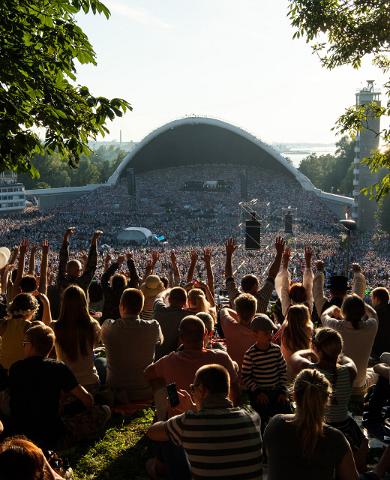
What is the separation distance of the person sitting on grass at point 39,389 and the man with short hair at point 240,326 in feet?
5.13

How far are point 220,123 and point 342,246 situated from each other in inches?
→ 1056

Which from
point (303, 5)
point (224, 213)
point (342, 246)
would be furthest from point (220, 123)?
point (303, 5)

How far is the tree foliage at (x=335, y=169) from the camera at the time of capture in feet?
221

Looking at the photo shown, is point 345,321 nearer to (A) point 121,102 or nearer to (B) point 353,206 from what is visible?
(A) point 121,102

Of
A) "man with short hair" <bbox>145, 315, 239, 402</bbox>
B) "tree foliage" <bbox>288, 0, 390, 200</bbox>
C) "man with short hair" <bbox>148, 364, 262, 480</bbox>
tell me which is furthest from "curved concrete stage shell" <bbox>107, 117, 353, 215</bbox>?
"man with short hair" <bbox>148, 364, 262, 480</bbox>

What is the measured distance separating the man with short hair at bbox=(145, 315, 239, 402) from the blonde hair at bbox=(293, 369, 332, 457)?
3.41 feet

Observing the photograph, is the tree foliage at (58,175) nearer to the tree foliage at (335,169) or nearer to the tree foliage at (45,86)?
the tree foliage at (335,169)

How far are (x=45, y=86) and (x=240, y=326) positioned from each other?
8.44ft

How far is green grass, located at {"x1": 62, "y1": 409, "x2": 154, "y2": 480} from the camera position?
401 cm

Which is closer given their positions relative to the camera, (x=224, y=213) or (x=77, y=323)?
(x=77, y=323)

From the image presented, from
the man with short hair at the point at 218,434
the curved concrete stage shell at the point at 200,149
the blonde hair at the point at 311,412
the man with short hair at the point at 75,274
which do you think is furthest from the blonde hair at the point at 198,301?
the curved concrete stage shell at the point at 200,149

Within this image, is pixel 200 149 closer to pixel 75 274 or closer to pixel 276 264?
pixel 75 274

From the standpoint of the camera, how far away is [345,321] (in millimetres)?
4871

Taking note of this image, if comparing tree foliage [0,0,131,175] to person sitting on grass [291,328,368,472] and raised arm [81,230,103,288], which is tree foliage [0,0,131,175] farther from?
person sitting on grass [291,328,368,472]
